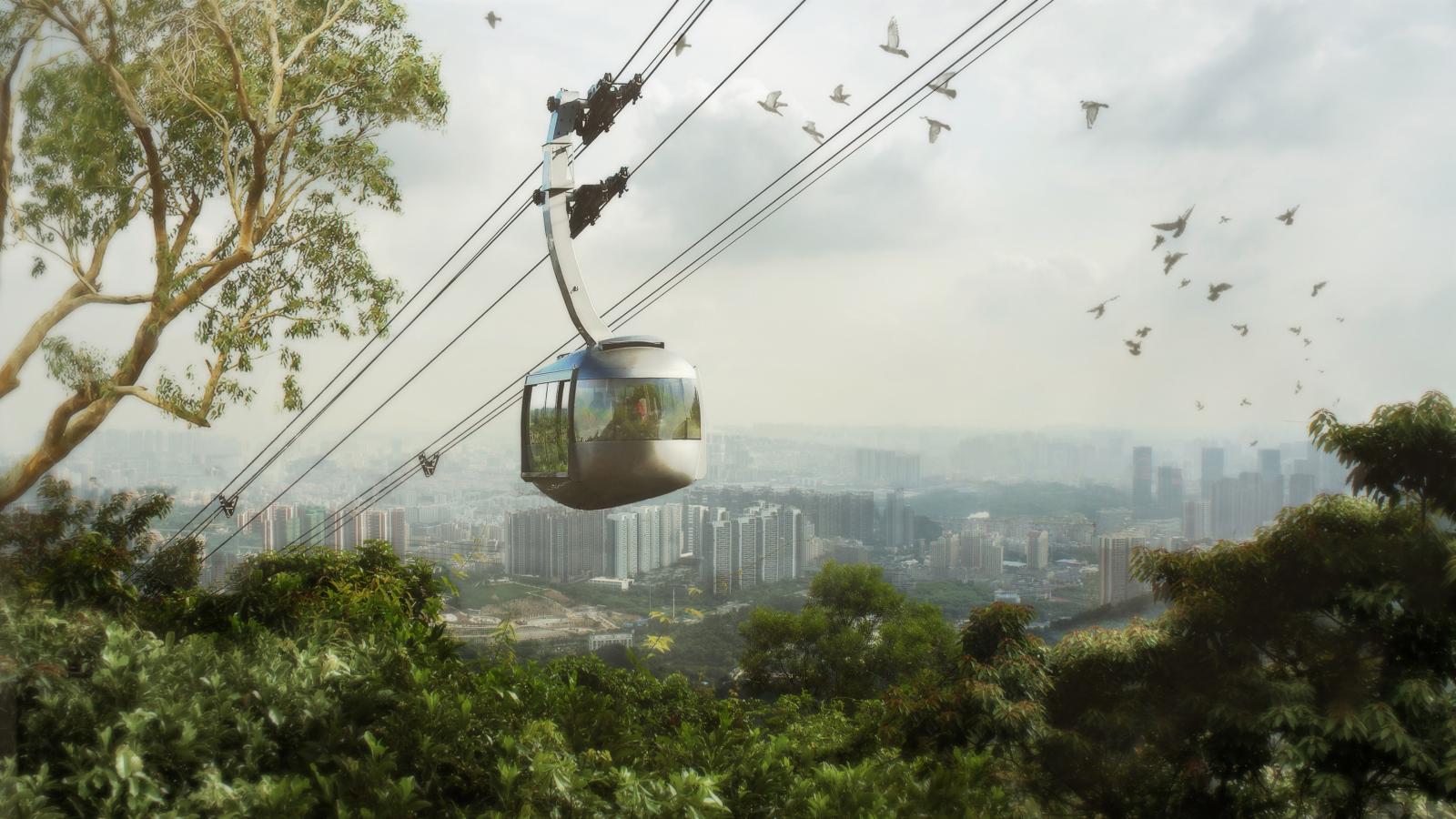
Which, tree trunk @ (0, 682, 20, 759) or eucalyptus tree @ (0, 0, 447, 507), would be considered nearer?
tree trunk @ (0, 682, 20, 759)

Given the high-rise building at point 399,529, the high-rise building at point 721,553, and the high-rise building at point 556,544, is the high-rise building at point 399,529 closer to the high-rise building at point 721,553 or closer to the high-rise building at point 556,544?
the high-rise building at point 556,544

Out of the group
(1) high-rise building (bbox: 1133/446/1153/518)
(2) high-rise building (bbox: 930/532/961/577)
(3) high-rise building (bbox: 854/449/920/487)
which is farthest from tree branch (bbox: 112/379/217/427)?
(1) high-rise building (bbox: 1133/446/1153/518)

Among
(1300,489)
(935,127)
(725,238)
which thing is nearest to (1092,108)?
(935,127)

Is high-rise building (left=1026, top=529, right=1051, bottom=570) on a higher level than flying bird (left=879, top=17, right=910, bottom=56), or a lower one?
lower

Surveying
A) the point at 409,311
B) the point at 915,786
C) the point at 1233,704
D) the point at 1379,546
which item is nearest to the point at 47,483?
the point at 409,311

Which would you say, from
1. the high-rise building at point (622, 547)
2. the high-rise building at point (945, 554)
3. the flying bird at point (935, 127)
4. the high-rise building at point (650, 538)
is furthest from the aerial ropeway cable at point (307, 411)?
the high-rise building at point (945, 554)

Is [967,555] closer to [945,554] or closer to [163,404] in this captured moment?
[945,554]

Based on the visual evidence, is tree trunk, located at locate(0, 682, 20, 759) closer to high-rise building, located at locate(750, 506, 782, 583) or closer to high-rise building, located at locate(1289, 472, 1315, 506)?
high-rise building, located at locate(1289, 472, 1315, 506)
